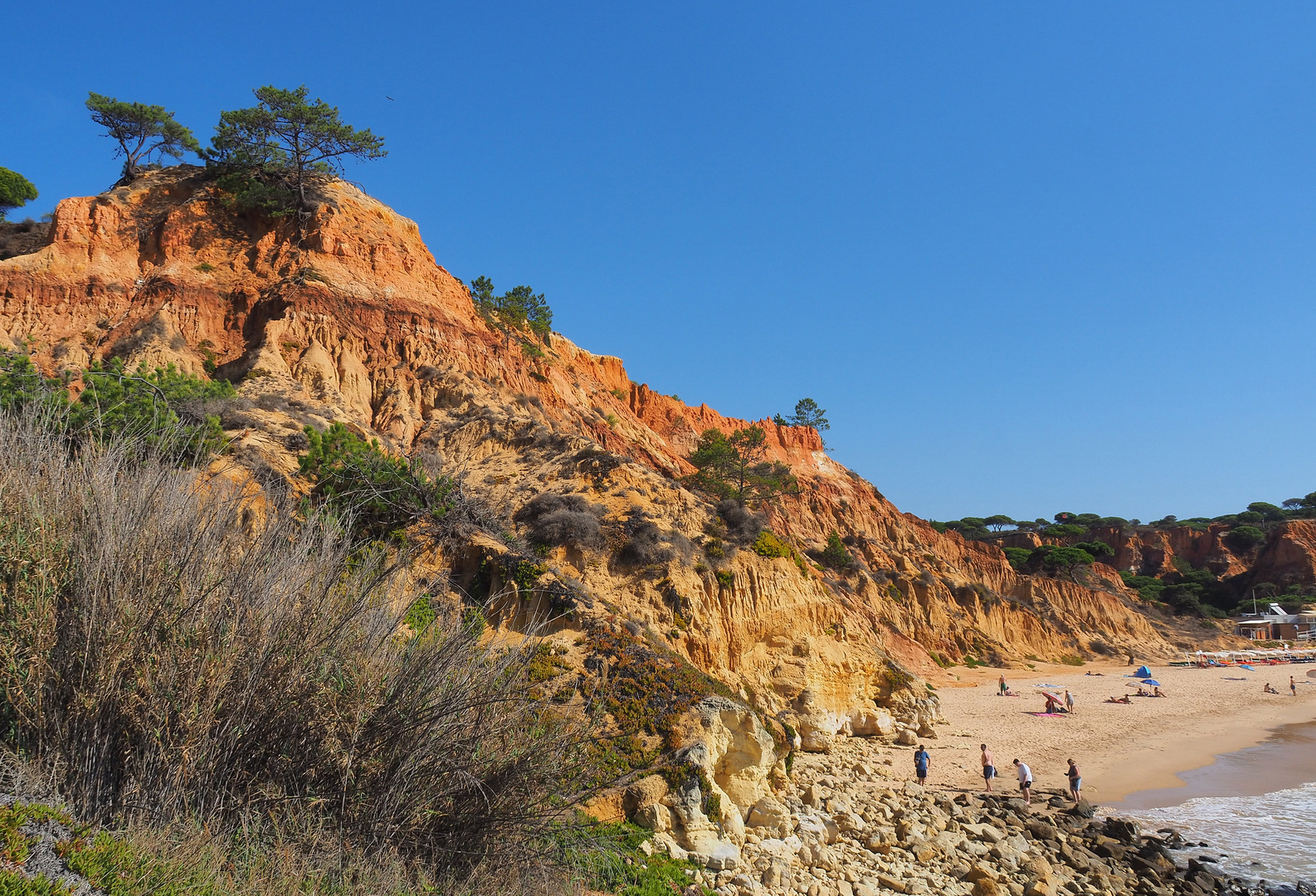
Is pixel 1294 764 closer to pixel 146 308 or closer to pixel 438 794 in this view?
pixel 438 794

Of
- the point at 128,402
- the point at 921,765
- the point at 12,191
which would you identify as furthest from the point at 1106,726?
the point at 12,191

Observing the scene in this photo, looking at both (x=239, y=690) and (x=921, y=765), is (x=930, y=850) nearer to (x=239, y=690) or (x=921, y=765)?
(x=921, y=765)

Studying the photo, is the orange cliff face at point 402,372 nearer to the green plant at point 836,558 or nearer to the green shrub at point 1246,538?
the green plant at point 836,558

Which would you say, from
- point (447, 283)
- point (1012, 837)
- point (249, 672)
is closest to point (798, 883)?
point (1012, 837)

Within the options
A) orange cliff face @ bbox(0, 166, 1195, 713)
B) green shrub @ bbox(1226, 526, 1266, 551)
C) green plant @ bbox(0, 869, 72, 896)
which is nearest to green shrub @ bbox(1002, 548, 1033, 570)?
green shrub @ bbox(1226, 526, 1266, 551)

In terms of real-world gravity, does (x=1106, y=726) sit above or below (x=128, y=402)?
below

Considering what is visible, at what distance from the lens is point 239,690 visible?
6902 millimetres

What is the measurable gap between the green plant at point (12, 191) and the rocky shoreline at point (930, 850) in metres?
49.2

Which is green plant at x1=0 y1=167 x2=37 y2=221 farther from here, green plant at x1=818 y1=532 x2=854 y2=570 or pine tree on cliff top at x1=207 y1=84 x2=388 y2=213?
green plant at x1=818 y1=532 x2=854 y2=570

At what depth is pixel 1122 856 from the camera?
14750mm

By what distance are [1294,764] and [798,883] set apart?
24106 millimetres

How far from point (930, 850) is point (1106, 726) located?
21402 millimetres

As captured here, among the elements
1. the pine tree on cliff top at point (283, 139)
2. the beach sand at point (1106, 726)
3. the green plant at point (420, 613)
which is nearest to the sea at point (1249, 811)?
the beach sand at point (1106, 726)

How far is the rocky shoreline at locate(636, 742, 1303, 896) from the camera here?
39.1 feet
